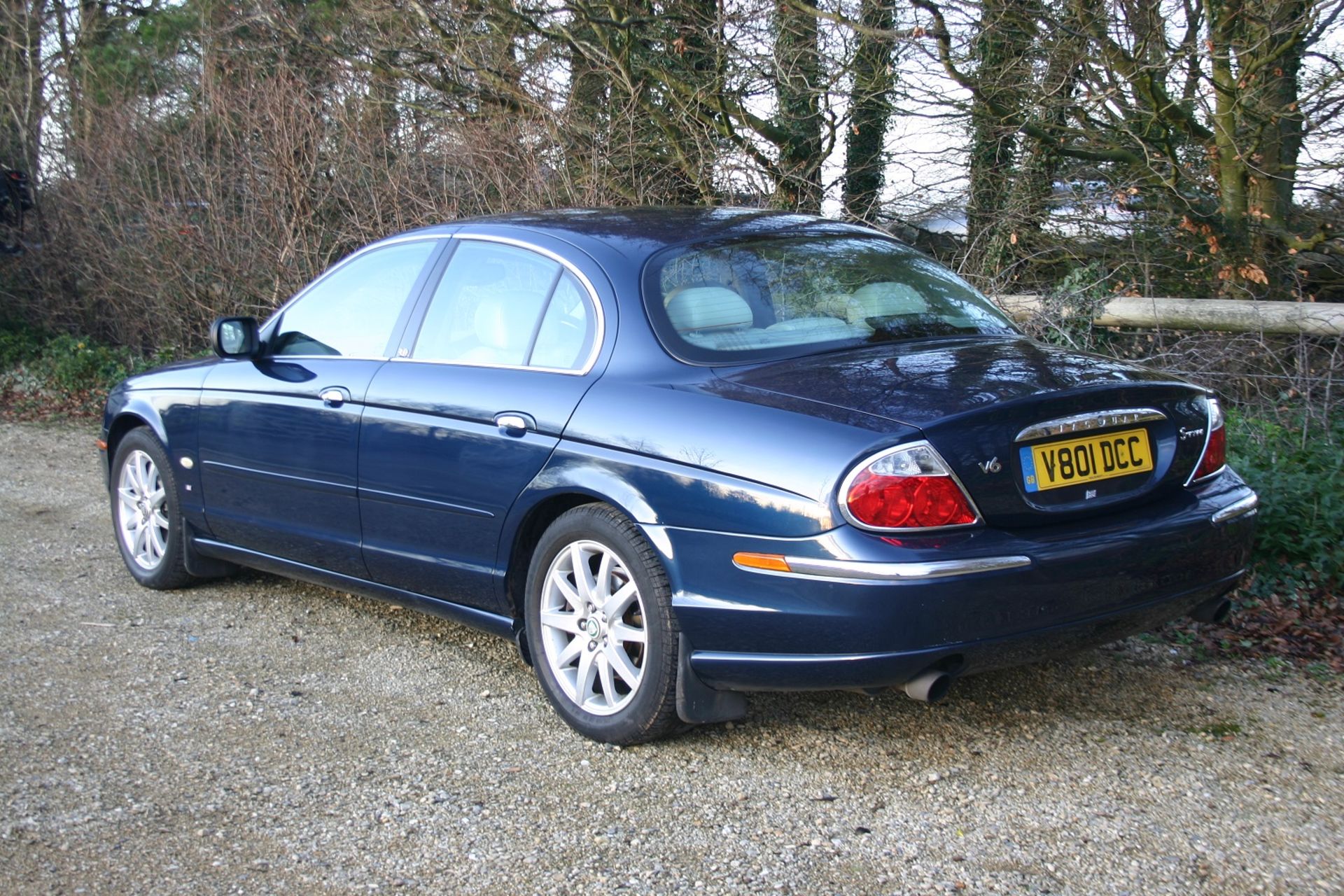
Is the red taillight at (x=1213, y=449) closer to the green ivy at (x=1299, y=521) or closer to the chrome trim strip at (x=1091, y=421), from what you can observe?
the chrome trim strip at (x=1091, y=421)

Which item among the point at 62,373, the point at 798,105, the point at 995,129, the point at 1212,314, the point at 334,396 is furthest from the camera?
the point at 62,373

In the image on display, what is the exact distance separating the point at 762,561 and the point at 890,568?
1.13 ft

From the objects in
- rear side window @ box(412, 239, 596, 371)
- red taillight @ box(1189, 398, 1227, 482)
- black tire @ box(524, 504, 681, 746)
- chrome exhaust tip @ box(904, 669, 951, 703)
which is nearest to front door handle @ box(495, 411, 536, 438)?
rear side window @ box(412, 239, 596, 371)

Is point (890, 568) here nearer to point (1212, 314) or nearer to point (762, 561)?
point (762, 561)

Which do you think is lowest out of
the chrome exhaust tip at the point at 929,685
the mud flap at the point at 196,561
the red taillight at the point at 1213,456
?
the mud flap at the point at 196,561

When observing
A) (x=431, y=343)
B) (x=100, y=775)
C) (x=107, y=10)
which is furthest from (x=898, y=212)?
(x=107, y=10)

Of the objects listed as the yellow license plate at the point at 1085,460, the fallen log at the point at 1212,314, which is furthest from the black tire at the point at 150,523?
the fallen log at the point at 1212,314

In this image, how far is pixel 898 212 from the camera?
30.4 ft

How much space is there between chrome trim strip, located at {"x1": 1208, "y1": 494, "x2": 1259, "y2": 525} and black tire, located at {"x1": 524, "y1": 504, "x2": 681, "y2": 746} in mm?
1576

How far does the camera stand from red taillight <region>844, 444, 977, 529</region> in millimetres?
3217

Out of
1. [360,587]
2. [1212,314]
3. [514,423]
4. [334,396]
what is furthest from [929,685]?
[1212,314]

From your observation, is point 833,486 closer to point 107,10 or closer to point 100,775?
point 100,775

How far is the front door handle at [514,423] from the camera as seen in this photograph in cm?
400

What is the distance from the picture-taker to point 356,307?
5.02 m
